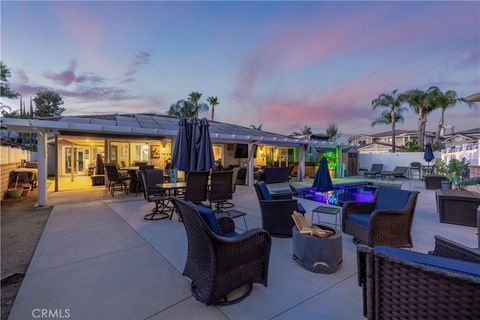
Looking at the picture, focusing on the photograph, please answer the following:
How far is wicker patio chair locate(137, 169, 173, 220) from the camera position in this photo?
5.83 m

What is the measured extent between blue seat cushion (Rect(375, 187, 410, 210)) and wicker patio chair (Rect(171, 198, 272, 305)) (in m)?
2.91

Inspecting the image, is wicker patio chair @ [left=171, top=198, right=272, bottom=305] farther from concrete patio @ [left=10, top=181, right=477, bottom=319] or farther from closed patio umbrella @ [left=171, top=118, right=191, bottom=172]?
closed patio umbrella @ [left=171, top=118, right=191, bottom=172]

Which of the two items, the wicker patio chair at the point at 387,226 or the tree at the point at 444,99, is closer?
the wicker patio chair at the point at 387,226

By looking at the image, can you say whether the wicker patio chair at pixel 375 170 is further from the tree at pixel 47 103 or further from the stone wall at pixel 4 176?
the tree at pixel 47 103

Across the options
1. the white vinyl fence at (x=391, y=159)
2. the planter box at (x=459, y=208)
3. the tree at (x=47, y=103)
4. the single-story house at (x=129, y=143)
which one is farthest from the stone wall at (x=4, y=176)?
the tree at (x=47, y=103)

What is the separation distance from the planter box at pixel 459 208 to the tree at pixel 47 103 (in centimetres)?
4566

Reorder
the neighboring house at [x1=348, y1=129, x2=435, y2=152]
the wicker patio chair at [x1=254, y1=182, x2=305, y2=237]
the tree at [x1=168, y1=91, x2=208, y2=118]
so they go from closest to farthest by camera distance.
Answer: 1. the wicker patio chair at [x1=254, y1=182, x2=305, y2=237]
2. the tree at [x1=168, y1=91, x2=208, y2=118]
3. the neighboring house at [x1=348, y1=129, x2=435, y2=152]

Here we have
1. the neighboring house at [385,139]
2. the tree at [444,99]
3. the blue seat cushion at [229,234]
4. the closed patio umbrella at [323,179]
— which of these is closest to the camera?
the blue seat cushion at [229,234]

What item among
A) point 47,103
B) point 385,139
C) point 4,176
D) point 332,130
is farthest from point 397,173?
point 47,103

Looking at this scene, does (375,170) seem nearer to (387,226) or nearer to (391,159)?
(391,159)

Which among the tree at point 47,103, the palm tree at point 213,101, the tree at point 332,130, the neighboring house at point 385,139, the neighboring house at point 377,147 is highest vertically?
the tree at point 47,103

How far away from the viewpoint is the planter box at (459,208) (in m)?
5.17

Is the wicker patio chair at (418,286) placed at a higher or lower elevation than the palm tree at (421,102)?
lower

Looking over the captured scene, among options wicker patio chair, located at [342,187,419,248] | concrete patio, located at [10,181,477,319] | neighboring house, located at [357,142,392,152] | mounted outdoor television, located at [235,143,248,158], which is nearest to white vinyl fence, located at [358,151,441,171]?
mounted outdoor television, located at [235,143,248,158]
